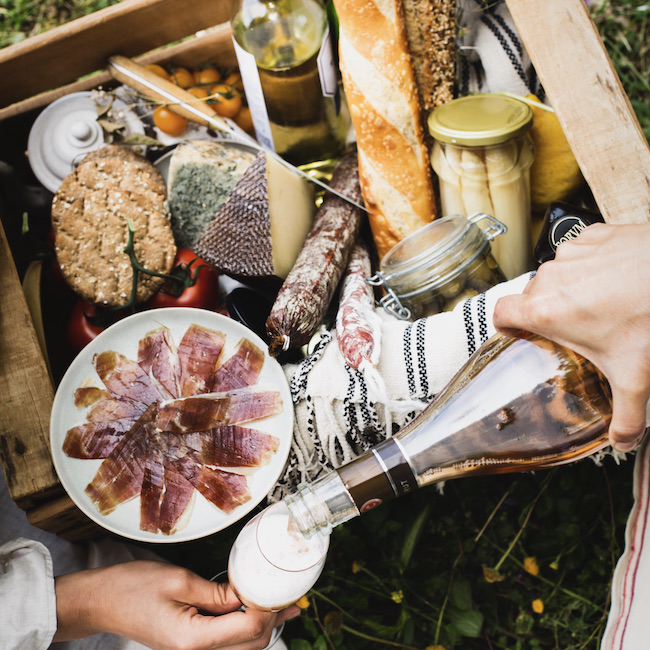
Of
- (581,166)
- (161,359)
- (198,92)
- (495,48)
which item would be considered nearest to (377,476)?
(161,359)

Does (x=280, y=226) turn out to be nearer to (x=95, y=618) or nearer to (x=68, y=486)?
(x=68, y=486)

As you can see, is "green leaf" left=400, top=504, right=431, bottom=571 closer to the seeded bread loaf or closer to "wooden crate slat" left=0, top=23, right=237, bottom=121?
the seeded bread loaf

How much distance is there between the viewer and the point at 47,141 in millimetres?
1106

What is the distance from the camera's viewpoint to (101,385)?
0.83m

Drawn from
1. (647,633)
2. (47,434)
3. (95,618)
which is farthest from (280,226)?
(647,633)

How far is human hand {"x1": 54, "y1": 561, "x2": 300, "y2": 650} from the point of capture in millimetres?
736

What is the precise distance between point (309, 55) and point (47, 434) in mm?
726

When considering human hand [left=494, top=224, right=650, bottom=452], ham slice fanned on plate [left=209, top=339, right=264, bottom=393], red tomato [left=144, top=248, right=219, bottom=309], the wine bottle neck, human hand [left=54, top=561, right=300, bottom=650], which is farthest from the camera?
red tomato [left=144, top=248, right=219, bottom=309]

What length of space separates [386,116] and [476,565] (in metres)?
0.89

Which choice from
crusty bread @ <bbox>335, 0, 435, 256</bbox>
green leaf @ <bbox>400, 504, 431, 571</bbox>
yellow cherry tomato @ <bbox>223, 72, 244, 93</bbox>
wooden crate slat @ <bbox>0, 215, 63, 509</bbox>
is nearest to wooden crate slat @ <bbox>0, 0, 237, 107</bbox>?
yellow cherry tomato @ <bbox>223, 72, 244, 93</bbox>

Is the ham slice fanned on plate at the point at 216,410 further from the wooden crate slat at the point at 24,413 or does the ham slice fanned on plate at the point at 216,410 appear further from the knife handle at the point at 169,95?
the knife handle at the point at 169,95

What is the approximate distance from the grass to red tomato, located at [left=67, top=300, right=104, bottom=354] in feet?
1.38

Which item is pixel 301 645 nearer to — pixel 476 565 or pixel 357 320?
pixel 476 565

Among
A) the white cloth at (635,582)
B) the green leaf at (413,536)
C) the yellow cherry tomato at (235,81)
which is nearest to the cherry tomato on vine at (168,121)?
the yellow cherry tomato at (235,81)
